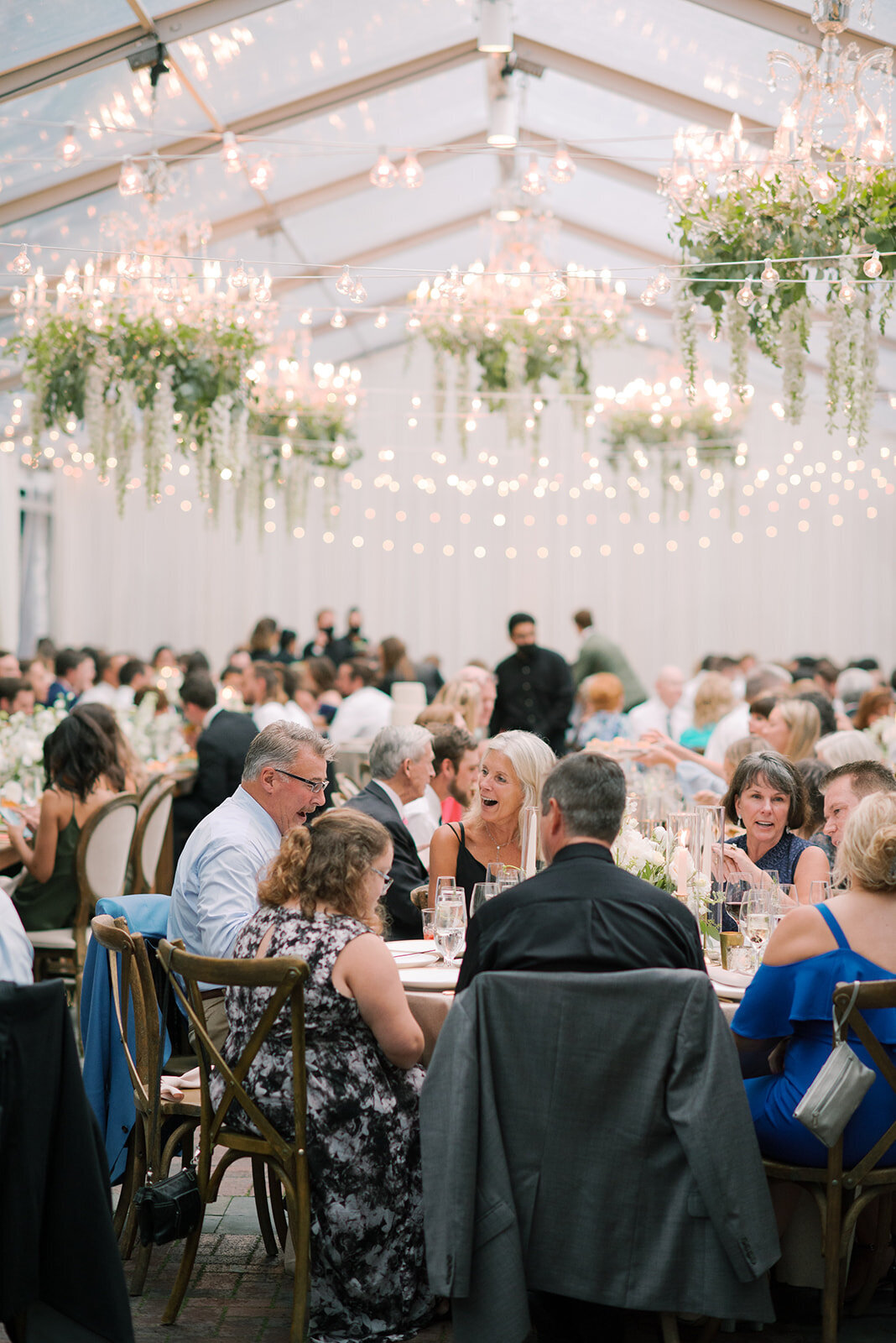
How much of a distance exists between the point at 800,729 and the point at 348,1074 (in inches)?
132

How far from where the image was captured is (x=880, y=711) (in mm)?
7352

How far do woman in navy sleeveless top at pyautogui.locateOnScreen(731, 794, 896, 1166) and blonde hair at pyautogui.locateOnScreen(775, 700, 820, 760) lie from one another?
2824 millimetres

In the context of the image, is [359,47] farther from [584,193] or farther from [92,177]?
[584,193]

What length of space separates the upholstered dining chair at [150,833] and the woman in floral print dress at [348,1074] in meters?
2.95

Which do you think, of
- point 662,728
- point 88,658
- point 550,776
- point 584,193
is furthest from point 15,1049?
point 584,193

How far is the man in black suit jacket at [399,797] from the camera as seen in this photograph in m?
4.34

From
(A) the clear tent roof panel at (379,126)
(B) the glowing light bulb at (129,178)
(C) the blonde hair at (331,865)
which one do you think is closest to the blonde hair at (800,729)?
(C) the blonde hair at (331,865)

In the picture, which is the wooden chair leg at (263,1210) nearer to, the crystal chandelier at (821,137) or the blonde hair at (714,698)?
the crystal chandelier at (821,137)

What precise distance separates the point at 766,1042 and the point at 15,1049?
1.55 m

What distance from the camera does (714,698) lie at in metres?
7.36

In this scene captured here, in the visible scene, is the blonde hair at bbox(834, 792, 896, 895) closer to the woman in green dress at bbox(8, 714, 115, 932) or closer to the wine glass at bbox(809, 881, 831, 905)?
the wine glass at bbox(809, 881, 831, 905)

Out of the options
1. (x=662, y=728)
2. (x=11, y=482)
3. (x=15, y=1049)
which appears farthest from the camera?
(x=11, y=482)

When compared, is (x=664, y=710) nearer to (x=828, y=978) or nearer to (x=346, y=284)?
(x=346, y=284)

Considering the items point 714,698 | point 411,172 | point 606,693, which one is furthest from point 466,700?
point 411,172
